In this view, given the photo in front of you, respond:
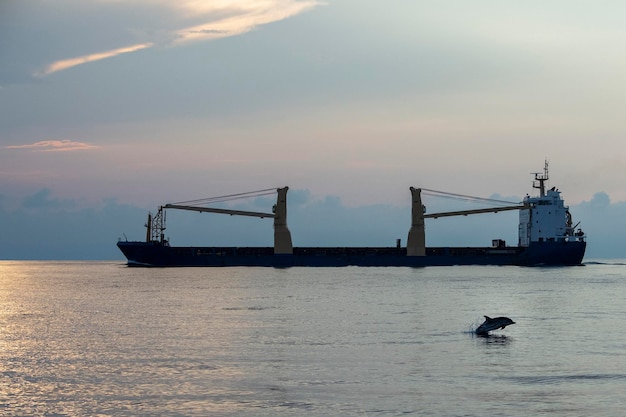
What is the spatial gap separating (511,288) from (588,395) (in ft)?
202

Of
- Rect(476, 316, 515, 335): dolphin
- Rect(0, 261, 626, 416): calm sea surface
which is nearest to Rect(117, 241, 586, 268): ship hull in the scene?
Rect(0, 261, 626, 416): calm sea surface

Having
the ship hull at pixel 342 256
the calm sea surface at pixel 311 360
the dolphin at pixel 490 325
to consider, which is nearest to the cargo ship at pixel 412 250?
the ship hull at pixel 342 256

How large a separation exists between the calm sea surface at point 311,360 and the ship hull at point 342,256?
240ft

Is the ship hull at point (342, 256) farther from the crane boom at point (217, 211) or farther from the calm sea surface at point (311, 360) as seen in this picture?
the calm sea surface at point (311, 360)

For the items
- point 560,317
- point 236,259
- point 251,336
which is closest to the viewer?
point 251,336

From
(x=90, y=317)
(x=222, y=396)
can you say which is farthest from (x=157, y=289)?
(x=222, y=396)

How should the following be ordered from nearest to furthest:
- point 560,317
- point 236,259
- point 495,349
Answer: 1. point 495,349
2. point 560,317
3. point 236,259

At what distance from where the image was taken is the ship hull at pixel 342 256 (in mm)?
134375

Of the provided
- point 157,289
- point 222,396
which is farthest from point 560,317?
point 157,289

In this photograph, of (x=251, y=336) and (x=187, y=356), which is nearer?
(x=187, y=356)

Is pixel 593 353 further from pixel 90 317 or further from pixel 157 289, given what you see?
pixel 157 289

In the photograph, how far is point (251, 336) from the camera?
41344mm

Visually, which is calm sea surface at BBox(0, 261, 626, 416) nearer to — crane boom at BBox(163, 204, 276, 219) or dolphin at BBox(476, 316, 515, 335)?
dolphin at BBox(476, 316, 515, 335)

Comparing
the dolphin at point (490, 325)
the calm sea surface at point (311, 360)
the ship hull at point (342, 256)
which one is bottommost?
the calm sea surface at point (311, 360)
